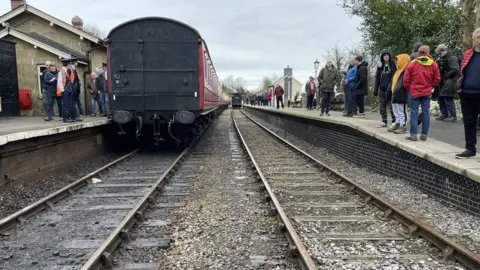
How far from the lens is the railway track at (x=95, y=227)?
397 cm

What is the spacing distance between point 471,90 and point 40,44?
1509 centimetres

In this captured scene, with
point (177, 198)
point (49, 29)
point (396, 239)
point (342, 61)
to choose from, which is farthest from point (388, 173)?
point (342, 61)

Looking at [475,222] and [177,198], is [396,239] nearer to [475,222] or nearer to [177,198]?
[475,222]

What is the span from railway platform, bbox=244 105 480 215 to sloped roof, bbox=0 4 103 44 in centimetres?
1141

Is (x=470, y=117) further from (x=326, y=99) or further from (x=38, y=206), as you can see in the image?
(x=326, y=99)

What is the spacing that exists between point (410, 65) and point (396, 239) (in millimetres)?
3910

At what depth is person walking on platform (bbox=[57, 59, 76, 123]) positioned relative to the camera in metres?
10.2

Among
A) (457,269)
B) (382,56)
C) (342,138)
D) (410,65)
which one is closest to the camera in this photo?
(457,269)

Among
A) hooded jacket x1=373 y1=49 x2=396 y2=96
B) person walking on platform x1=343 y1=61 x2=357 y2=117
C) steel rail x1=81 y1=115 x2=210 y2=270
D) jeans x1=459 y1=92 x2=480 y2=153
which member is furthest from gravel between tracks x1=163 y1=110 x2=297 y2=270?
person walking on platform x1=343 y1=61 x2=357 y2=117

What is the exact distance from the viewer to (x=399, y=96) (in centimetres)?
788

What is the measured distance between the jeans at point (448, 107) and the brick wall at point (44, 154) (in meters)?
9.51

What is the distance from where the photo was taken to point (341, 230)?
15.6ft

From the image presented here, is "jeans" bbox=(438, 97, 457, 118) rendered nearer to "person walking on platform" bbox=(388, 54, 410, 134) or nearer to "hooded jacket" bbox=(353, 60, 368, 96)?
"hooded jacket" bbox=(353, 60, 368, 96)

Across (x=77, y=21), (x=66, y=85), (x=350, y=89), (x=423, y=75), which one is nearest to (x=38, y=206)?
(x=66, y=85)
